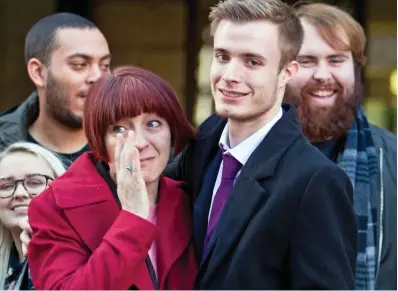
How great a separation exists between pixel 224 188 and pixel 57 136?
160 centimetres

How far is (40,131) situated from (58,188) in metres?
1.55

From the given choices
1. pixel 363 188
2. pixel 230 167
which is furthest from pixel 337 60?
pixel 230 167

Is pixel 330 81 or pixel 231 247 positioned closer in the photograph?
pixel 231 247

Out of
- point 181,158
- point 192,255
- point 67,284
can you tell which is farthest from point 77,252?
point 181,158

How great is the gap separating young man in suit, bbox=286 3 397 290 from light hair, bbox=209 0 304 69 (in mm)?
916

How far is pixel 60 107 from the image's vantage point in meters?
3.86

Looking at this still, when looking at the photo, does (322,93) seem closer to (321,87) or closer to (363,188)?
(321,87)

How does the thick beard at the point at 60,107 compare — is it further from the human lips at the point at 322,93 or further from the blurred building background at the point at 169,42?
the blurred building background at the point at 169,42

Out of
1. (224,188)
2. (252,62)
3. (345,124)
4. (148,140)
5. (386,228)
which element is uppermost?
(252,62)

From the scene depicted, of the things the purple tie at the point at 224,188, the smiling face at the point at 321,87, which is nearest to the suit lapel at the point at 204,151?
the purple tie at the point at 224,188

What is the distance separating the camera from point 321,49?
3.44m

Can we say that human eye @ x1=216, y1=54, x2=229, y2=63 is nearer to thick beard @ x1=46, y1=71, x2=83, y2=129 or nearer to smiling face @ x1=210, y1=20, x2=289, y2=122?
smiling face @ x1=210, y1=20, x2=289, y2=122

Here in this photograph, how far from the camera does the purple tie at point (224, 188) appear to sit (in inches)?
95.8

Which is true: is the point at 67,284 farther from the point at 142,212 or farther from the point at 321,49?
the point at 321,49
